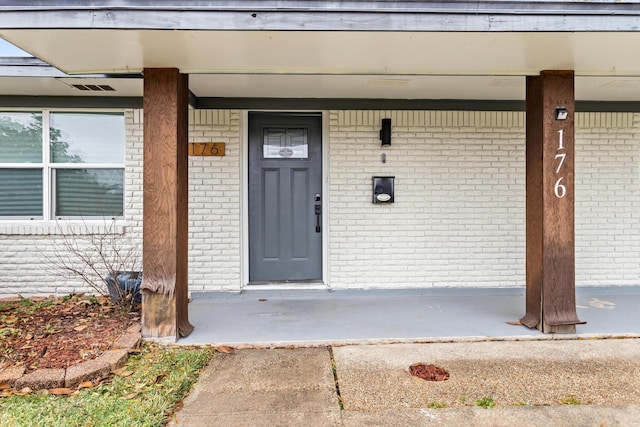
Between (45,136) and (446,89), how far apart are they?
180 inches

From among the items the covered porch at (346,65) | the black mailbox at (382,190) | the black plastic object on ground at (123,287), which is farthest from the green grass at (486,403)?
the black plastic object on ground at (123,287)

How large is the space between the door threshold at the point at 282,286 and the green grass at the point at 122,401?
1750mm

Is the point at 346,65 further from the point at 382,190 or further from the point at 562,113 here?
the point at 562,113

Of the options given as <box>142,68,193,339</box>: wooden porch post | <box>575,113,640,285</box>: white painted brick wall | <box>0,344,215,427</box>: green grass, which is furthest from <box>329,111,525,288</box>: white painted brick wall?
<box>0,344,215,427</box>: green grass

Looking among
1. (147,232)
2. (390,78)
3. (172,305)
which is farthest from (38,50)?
(390,78)

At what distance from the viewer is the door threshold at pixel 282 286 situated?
4668mm

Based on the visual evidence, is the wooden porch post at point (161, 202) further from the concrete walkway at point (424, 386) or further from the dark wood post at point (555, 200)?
the dark wood post at point (555, 200)

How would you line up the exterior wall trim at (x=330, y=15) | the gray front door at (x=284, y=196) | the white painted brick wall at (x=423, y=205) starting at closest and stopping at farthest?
the exterior wall trim at (x=330, y=15)
the white painted brick wall at (x=423, y=205)
the gray front door at (x=284, y=196)

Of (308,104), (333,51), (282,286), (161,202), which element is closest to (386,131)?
(308,104)

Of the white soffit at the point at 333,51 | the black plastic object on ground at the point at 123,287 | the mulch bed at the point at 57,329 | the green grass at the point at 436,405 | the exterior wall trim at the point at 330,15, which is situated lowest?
the green grass at the point at 436,405

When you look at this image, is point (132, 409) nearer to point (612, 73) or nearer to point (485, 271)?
point (485, 271)

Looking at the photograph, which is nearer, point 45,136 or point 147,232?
point 147,232

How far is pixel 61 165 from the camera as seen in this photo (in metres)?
4.53

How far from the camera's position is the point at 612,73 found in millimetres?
3500
